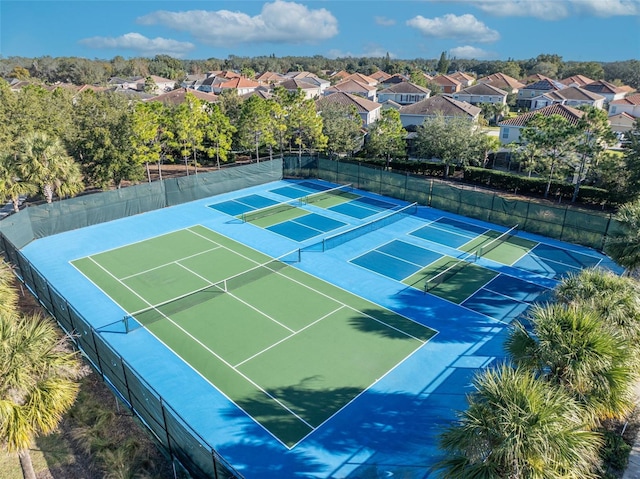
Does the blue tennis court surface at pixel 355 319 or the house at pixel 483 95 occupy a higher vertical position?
the house at pixel 483 95

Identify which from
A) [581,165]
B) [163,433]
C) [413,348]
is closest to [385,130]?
[581,165]

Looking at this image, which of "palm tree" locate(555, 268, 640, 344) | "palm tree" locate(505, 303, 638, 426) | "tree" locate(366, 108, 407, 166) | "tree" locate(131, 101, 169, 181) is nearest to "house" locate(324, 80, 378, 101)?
"tree" locate(366, 108, 407, 166)

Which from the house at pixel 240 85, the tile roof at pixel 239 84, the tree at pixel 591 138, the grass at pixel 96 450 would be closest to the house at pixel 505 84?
the house at pixel 240 85

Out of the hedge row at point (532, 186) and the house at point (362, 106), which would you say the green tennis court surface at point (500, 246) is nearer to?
the hedge row at point (532, 186)

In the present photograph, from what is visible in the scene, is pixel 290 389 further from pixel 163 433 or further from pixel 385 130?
pixel 385 130

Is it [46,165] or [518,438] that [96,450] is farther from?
[46,165]

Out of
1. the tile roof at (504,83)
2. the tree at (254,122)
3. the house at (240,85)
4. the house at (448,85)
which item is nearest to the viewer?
the tree at (254,122)
